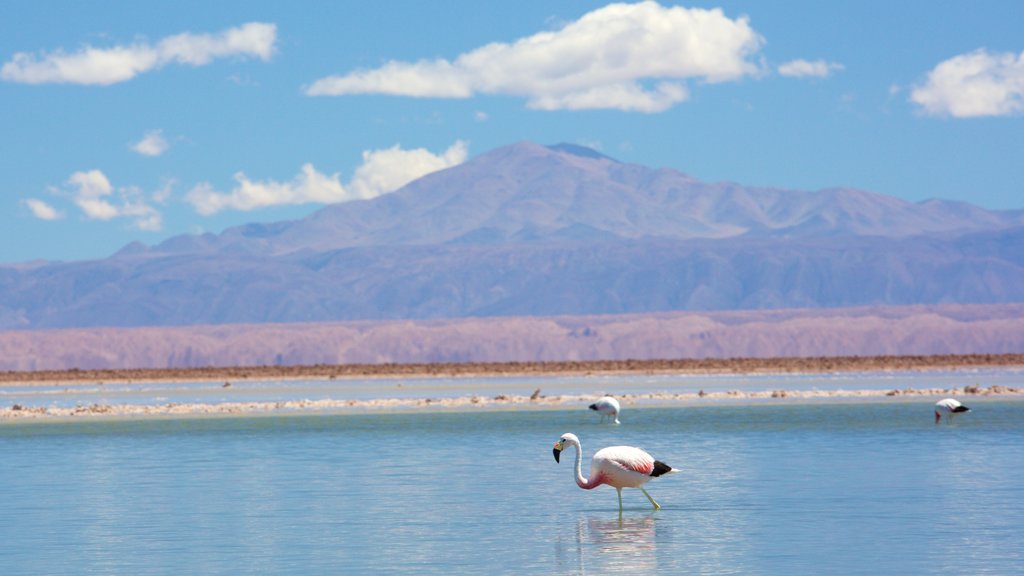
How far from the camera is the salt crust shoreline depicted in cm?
4134

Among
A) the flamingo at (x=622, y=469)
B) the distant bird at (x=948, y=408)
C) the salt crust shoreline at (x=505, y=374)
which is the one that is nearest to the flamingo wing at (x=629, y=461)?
the flamingo at (x=622, y=469)

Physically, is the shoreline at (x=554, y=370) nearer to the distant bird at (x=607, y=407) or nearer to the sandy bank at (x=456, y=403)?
the sandy bank at (x=456, y=403)

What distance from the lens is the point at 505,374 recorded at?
75.8 meters

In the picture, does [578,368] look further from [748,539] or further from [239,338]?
[239,338]

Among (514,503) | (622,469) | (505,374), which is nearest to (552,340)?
(505,374)

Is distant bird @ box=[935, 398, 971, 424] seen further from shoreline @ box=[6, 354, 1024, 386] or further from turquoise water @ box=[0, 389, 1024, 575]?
shoreline @ box=[6, 354, 1024, 386]

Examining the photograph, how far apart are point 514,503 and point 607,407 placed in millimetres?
14044

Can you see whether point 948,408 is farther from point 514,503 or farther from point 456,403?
point 514,503

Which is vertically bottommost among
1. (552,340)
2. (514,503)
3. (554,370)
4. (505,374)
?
(514,503)

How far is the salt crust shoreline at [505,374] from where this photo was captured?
41.3 meters

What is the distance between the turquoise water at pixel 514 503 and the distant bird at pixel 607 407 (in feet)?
4.72

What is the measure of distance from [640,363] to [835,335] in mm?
59162

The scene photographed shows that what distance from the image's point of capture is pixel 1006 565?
1350cm

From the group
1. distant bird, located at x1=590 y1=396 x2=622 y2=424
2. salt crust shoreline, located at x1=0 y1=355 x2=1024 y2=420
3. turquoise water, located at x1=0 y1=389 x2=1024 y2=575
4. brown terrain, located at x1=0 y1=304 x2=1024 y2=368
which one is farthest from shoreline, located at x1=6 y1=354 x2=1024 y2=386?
brown terrain, located at x1=0 y1=304 x2=1024 y2=368
